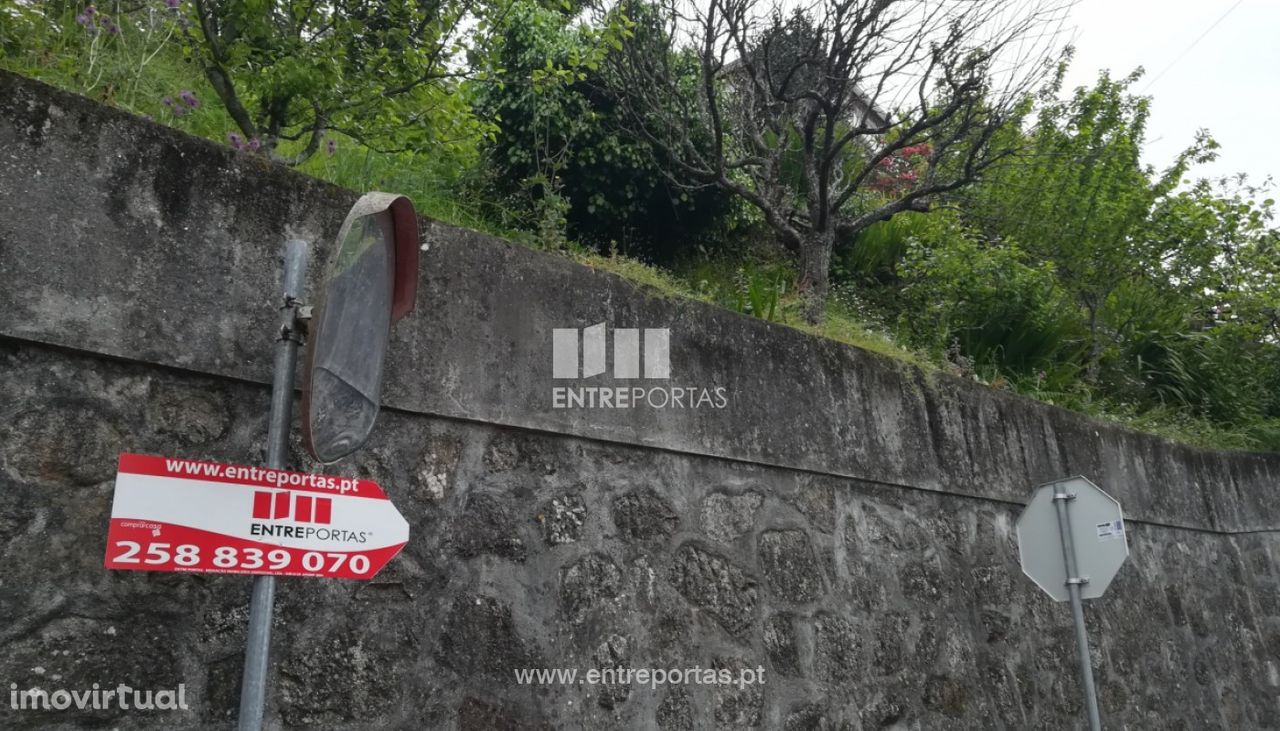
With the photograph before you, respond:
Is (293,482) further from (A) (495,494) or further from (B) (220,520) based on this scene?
(A) (495,494)

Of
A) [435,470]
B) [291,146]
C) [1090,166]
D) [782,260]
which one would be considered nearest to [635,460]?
[435,470]

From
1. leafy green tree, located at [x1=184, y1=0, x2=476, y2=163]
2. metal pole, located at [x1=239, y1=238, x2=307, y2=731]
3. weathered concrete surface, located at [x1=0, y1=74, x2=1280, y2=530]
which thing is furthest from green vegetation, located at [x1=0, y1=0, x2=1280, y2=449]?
metal pole, located at [x1=239, y1=238, x2=307, y2=731]

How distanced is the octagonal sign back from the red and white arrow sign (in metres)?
4.05

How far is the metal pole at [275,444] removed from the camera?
213cm

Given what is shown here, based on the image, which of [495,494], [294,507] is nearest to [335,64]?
[495,494]

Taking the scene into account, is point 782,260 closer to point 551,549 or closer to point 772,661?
point 772,661

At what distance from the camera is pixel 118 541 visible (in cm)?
214

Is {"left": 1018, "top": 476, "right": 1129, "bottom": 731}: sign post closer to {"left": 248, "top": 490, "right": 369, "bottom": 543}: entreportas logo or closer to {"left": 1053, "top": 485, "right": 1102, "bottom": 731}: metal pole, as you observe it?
{"left": 1053, "top": 485, "right": 1102, "bottom": 731}: metal pole

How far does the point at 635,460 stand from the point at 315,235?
5.02ft

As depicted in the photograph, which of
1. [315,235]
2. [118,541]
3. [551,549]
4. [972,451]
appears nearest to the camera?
[118,541]

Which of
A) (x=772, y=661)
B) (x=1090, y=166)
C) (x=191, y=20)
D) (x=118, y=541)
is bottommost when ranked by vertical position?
(x=772, y=661)

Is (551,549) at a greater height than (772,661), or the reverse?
(551,549)

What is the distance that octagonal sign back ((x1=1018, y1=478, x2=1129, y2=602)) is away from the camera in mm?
4984

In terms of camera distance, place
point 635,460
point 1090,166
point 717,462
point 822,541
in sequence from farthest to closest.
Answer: point 1090,166
point 822,541
point 717,462
point 635,460
